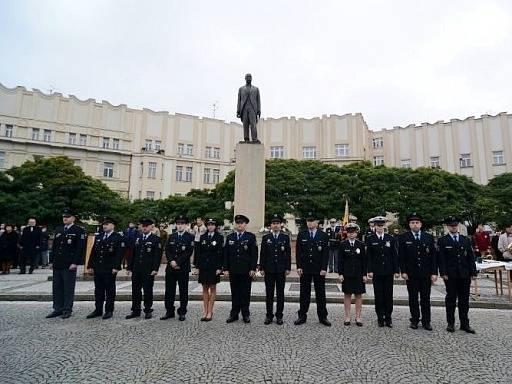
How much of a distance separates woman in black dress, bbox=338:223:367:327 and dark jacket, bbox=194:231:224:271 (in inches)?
91.4

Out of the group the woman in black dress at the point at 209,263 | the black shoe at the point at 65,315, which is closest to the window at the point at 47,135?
the black shoe at the point at 65,315

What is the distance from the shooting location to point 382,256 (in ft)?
22.2

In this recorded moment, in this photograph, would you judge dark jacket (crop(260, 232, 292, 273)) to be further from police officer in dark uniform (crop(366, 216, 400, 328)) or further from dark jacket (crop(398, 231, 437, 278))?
dark jacket (crop(398, 231, 437, 278))

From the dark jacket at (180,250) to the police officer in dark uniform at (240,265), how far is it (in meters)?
0.73

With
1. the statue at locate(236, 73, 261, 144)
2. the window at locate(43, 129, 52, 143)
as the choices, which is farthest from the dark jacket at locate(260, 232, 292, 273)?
the window at locate(43, 129, 52, 143)

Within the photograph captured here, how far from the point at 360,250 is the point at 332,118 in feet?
145

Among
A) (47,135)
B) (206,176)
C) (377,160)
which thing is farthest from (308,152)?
(47,135)

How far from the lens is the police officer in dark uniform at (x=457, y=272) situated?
6273mm

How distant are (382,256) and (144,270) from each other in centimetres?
452

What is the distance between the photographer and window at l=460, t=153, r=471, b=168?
44219 mm

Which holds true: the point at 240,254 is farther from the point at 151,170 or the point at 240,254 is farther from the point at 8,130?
the point at 8,130

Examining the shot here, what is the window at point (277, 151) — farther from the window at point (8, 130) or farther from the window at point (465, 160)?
the window at point (8, 130)

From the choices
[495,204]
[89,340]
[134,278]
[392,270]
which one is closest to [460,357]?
[392,270]

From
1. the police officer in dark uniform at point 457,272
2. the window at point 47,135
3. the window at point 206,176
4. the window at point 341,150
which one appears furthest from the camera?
the window at point 206,176
